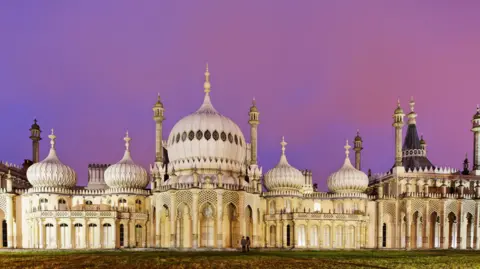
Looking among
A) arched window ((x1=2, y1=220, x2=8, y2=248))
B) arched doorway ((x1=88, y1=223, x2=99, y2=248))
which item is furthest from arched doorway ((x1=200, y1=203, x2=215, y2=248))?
arched window ((x1=2, y1=220, x2=8, y2=248))

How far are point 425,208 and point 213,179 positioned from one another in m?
29.9

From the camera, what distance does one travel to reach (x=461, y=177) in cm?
7350

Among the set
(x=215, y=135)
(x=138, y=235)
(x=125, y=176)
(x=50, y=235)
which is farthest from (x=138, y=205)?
(x=215, y=135)

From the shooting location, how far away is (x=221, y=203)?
5866 cm

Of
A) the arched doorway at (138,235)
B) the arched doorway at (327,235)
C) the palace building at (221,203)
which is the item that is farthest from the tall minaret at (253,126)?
the arched doorway at (138,235)

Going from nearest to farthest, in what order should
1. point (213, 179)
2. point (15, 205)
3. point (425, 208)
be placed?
point (213, 179), point (15, 205), point (425, 208)

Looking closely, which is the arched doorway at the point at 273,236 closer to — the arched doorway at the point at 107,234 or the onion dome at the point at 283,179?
the onion dome at the point at 283,179

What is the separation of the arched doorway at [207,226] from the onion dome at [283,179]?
10197 mm

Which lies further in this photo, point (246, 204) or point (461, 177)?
point (461, 177)

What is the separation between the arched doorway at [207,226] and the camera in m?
61.0

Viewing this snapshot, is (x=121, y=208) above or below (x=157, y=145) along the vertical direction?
below

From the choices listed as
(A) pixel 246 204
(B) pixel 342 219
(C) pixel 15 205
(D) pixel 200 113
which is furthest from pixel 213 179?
(C) pixel 15 205

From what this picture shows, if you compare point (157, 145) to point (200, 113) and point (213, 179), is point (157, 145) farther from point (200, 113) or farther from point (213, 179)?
point (213, 179)

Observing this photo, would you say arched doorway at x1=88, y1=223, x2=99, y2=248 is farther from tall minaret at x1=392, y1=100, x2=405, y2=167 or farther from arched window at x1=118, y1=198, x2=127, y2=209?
tall minaret at x1=392, y1=100, x2=405, y2=167
